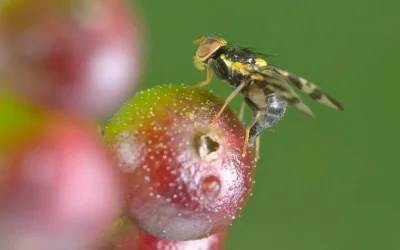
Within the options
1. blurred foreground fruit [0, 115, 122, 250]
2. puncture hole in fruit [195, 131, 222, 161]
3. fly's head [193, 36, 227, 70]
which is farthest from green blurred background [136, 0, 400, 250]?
blurred foreground fruit [0, 115, 122, 250]

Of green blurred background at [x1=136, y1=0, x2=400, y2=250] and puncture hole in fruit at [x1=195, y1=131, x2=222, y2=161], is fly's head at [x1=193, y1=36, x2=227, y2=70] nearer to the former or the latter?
puncture hole in fruit at [x1=195, y1=131, x2=222, y2=161]

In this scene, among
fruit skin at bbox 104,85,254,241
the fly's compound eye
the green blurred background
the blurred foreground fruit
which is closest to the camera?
the blurred foreground fruit

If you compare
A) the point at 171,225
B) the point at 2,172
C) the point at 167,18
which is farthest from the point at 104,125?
the point at 167,18

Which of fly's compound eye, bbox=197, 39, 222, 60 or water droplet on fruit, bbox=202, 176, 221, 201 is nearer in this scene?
water droplet on fruit, bbox=202, 176, 221, 201

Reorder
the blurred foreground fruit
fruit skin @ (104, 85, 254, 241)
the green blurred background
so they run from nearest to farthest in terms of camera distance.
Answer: the blurred foreground fruit, fruit skin @ (104, 85, 254, 241), the green blurred background

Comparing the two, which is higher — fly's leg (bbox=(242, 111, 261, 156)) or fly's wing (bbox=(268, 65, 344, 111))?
fly's wing (bbox=(268, 65, 344, 111))

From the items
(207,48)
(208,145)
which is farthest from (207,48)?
(208,145)

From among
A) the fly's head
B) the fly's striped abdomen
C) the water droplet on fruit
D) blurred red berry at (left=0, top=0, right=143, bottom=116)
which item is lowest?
the water droplet on fruit
